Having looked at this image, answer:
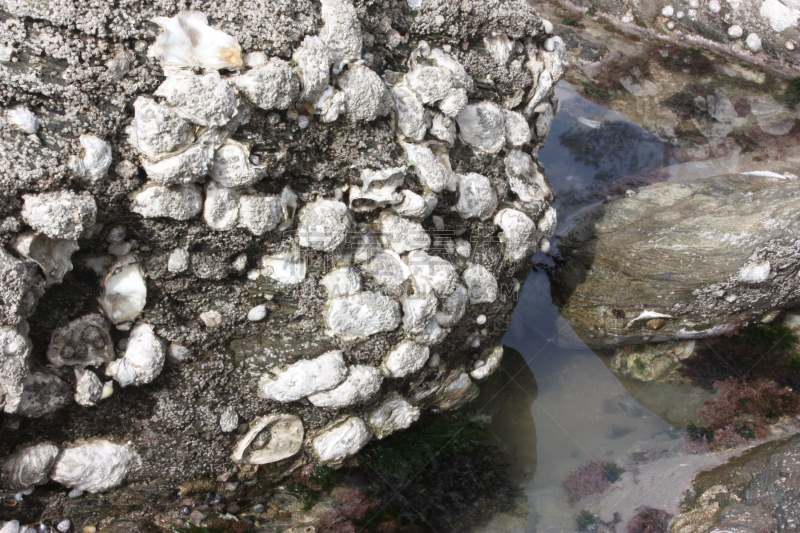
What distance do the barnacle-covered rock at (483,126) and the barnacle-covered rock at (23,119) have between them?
2105mm

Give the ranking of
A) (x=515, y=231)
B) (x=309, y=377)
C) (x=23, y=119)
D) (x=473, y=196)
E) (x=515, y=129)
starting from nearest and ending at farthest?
(x=23, y=119), (x=309, y=377), (x=473, y=196), (x=515, y=231), (x=515, y=129)

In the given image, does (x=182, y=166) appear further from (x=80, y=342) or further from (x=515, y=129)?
(x=515, y=129)

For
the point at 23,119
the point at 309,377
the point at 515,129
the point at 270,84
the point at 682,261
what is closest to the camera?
the point at 23,119

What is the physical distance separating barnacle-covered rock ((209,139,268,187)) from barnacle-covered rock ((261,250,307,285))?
50 centimetres

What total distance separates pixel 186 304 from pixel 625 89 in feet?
17.6

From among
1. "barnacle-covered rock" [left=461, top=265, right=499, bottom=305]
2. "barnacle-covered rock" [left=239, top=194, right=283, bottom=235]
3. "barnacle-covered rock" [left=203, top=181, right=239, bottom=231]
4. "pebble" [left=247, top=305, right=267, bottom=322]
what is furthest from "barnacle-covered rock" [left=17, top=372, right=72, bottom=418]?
"barnacle-covered rock" [left=461, top=265, right=499, bottom=305]

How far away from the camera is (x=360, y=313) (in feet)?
9.36

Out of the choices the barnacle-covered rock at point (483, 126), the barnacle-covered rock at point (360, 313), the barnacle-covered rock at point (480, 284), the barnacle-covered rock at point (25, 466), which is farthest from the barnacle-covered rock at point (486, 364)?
the barnacle-covered rock at point (25, 466)

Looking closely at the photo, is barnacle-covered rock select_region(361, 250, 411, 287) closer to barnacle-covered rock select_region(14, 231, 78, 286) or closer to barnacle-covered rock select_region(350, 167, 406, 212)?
barnacle-covered rock select_region(350, 167, 406, 212)

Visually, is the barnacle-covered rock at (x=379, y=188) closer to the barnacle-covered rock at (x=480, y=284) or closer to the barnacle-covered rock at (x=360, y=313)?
the barnacle-covered rock at (x=360, y=313)

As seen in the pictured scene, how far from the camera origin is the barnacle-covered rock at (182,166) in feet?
7.13

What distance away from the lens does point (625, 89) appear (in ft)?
19.7

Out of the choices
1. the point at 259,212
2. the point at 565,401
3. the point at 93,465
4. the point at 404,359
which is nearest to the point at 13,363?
the point at 93,465

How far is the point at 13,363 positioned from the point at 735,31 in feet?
23.4
